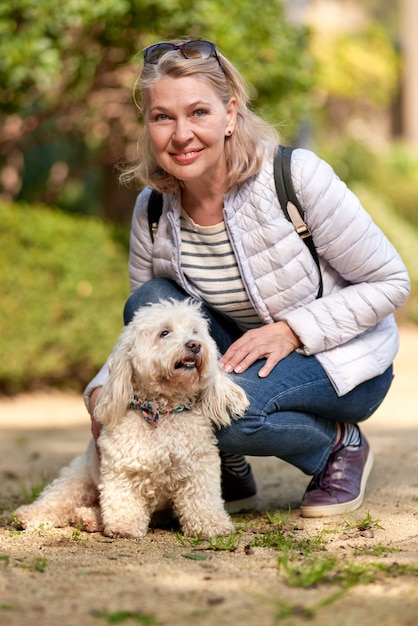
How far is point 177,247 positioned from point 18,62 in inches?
128

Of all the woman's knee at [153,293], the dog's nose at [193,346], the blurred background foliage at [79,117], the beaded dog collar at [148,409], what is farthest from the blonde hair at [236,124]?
the blurred background foliage at [79,117]

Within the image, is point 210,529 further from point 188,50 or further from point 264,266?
point 188,50

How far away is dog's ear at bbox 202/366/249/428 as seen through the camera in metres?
3.42

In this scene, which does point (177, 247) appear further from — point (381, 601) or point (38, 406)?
point (38, 406)

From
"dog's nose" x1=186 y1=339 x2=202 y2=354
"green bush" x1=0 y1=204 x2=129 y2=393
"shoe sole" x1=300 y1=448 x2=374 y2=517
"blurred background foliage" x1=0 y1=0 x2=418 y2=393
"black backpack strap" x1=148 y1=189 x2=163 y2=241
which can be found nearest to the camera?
"dog's nose" x1=186 y1=339 x2=202 y2=354

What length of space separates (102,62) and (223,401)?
4786 mm

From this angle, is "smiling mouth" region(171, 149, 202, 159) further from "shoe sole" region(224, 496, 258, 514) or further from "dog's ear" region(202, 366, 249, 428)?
"shoe sole" region(224, 496, 258, 514)

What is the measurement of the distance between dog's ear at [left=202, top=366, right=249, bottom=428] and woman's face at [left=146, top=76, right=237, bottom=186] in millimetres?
870

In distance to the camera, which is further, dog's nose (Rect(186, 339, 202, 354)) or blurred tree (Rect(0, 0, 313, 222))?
blurred tree (Rect(0, 0, 313, 222))

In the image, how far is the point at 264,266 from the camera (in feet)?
12.0

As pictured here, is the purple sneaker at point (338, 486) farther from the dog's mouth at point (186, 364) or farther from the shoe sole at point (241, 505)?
the dog's mouth at point (186, 364)

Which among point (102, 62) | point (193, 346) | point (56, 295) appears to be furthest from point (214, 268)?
point (102, 62)

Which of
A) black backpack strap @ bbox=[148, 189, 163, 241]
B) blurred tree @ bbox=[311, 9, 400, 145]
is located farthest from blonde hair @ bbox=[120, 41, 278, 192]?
blurred tree @ bbox=[311, 9, 400, 145]

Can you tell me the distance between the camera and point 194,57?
142 inches
